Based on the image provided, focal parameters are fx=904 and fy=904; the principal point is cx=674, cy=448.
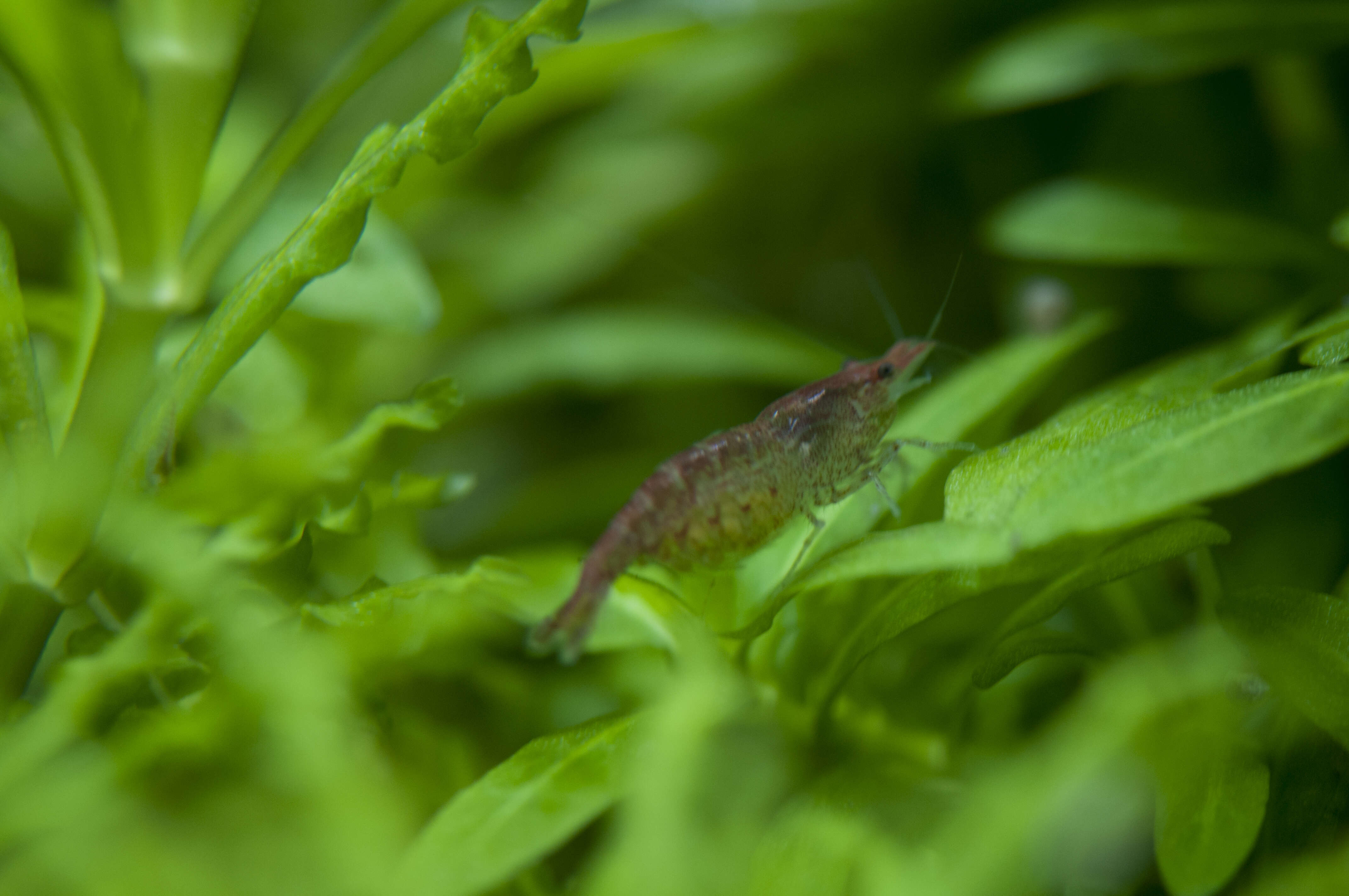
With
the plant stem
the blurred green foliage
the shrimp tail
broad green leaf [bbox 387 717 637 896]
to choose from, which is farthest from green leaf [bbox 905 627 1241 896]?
the plant stem

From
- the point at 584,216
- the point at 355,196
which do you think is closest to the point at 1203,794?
the point at 355,196

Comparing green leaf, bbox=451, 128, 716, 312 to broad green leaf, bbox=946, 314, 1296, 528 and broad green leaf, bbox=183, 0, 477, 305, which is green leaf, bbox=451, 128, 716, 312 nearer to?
broad green leaf, bbox=183, 0, 477, 305

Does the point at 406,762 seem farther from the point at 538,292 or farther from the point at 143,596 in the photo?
the point at 538,292

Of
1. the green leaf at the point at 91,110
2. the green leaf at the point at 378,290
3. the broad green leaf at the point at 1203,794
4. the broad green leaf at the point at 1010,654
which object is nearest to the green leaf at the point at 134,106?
the green leaf at the point at 91,110

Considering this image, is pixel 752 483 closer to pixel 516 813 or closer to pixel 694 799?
→ pixel 694 799

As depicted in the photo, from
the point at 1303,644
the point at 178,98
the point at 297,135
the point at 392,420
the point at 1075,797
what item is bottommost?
the point at 1075,797

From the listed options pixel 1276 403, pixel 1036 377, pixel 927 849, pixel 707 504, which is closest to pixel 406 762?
pixel 707 504
